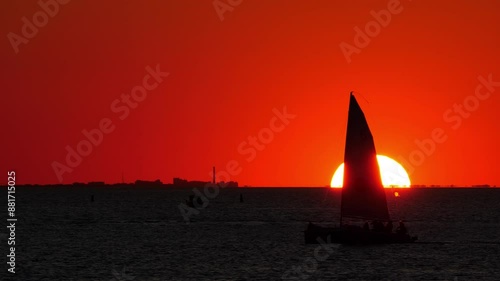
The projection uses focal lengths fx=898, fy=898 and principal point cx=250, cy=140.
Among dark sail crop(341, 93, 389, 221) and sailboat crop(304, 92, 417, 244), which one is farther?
dark sail crop(341, 93, 389, 221)

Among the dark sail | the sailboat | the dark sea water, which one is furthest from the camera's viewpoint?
the dark sail

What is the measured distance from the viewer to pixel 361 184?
77.2 metres

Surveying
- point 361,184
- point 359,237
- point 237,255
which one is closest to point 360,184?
point 361,184

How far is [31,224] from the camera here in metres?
135

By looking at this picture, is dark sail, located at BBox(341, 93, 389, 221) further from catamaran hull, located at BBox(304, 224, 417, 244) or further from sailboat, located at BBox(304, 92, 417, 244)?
catamaran hull, located at BBox(304, 224, 417, 244)

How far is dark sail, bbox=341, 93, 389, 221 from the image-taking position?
250 ft

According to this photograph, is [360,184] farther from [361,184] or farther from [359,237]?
[359,237]

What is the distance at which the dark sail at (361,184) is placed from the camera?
250 ft

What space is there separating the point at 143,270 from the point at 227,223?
67.4 m

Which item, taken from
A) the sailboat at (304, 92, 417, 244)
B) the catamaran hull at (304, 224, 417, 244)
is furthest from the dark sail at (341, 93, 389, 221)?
the catamaran hull at (304, 224, 417, 244)

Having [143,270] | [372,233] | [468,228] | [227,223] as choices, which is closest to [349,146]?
[372,233]

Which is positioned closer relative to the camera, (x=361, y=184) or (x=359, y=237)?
(x=361, y=184)

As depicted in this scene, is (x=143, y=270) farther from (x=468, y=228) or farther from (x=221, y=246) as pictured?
(x=468, y=228)

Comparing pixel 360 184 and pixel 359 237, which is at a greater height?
pixel 360 184
